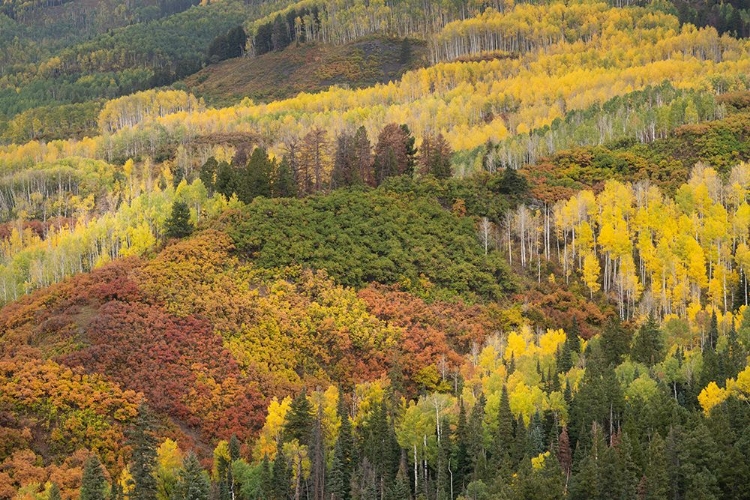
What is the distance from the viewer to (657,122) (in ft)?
435

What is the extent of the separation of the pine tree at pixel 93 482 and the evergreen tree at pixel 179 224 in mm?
39073

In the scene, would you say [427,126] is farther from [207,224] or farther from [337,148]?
[207,224]

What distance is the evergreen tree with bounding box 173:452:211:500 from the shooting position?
62.5 metres

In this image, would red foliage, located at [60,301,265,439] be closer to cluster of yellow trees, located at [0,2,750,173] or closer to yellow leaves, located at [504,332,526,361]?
yellow leaves, located at [504,332,526,361]

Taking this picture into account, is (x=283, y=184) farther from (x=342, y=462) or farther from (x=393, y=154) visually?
(x=342, y=462)

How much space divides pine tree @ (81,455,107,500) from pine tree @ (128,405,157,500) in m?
1.84

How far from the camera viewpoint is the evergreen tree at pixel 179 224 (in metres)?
99.7

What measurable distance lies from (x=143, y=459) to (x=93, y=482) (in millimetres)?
3414

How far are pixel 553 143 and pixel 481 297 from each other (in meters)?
44.3

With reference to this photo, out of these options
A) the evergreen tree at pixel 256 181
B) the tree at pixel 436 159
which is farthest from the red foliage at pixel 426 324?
the tree at pixel 436 159

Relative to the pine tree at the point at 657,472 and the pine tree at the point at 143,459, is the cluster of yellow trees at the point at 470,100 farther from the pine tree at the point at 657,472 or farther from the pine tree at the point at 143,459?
the pine tree at the point at 657,472

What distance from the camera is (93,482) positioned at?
6125 centimetres

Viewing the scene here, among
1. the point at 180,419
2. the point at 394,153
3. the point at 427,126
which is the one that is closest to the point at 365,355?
the point at 180,419

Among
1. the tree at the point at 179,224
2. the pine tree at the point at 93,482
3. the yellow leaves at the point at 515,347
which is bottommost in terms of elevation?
the yellow leaves at the point at 515,347
